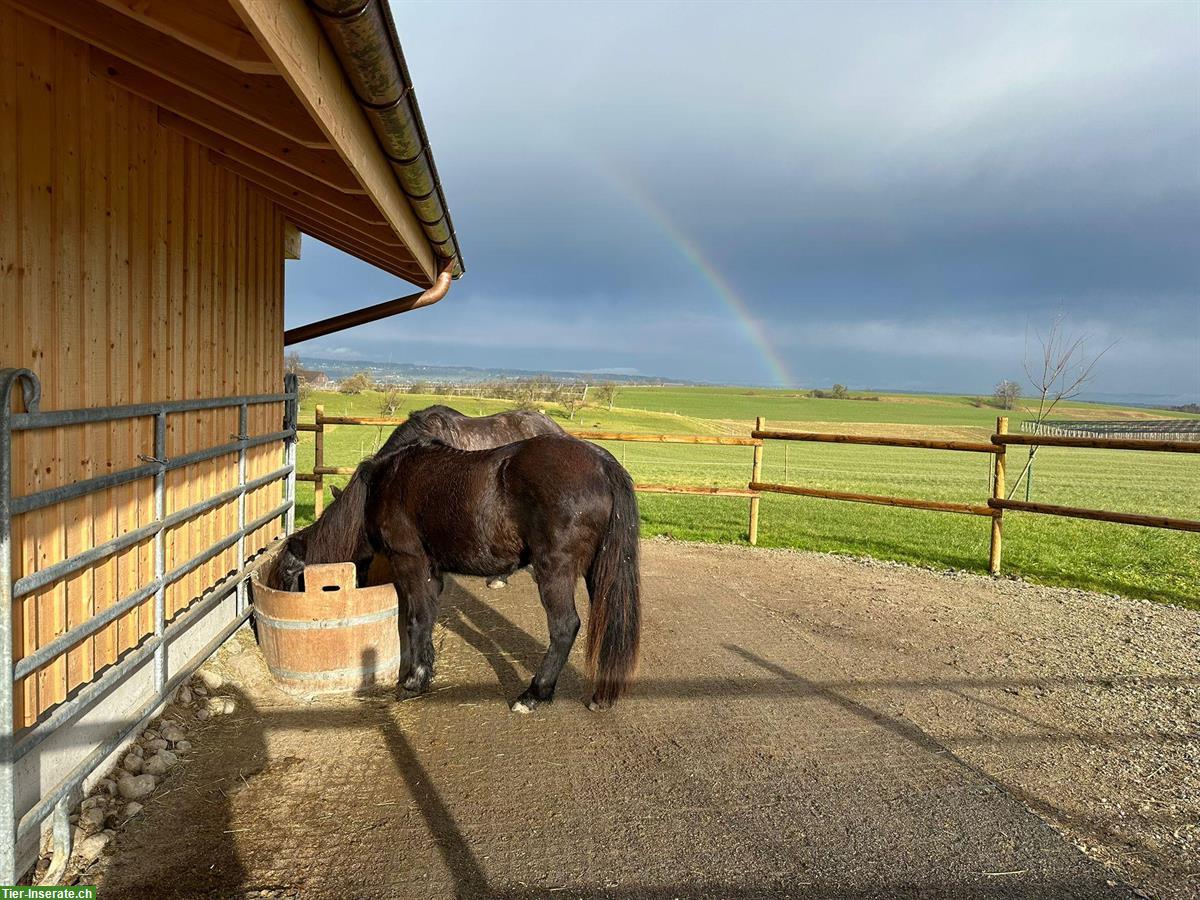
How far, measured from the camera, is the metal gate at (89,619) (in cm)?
217

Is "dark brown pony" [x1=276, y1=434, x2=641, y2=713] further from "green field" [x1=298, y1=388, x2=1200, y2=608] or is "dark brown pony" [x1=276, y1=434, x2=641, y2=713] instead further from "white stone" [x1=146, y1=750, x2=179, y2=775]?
"green field" [x1=298, y1=388, x2=1200, y2=608]

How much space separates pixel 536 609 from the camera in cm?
602

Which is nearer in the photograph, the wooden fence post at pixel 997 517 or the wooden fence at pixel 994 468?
the wooden fence at pixel 994 468

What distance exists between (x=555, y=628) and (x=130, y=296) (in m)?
2.76

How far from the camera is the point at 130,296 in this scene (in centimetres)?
333

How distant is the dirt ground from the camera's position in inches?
99.7

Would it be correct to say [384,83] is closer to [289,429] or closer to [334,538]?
[334,538]

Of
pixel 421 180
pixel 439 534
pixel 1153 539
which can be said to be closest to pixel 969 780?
pixel 439 534

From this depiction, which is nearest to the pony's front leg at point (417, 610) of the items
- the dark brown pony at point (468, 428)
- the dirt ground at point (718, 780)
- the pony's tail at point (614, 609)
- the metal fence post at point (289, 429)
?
the dirt ground at point (718, 780)

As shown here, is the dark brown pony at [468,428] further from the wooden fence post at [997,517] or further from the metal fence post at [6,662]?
the wooden fence post at [997,517]

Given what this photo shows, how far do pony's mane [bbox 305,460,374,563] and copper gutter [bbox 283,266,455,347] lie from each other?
2244 mm

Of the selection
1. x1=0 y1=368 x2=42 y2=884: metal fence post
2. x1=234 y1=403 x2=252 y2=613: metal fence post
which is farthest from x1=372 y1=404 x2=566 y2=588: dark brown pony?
x1=0 y1=368 x2=42 y2=884: metal fence post

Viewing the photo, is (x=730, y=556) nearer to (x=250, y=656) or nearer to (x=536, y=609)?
(x=536, y=609)

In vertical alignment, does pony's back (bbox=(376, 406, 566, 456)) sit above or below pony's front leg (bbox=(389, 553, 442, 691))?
above
